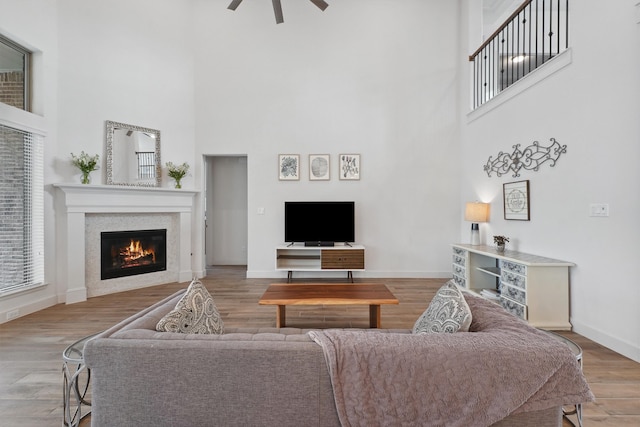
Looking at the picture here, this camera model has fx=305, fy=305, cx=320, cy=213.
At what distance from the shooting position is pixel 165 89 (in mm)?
4984

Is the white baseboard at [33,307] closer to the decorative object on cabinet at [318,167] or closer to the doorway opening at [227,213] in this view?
the doorway opening at [227,213]

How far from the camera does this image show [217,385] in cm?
122

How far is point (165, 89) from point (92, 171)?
68.8 inches

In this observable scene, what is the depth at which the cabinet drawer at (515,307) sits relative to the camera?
9.99 ft

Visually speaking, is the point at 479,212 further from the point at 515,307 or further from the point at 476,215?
the point at 515,307

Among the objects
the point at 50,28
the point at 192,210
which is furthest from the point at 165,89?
the point at 192,210

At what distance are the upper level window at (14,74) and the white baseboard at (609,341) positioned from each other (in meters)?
6.56

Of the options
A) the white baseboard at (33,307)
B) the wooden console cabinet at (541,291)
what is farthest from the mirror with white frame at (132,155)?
the wooden console cabinet at (541,291)

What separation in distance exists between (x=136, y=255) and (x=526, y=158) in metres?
5.55

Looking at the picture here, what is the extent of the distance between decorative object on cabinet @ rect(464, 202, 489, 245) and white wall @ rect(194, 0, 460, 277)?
735 mm

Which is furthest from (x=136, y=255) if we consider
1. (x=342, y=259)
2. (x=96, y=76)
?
(x=342, y=259)

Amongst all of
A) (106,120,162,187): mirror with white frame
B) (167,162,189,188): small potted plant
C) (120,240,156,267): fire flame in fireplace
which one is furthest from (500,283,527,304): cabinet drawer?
(106,120,162,187): mirror with white frame

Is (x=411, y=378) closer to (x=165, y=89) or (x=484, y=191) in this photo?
(x=484, y=191)

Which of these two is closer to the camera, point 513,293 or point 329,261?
point 513,293
